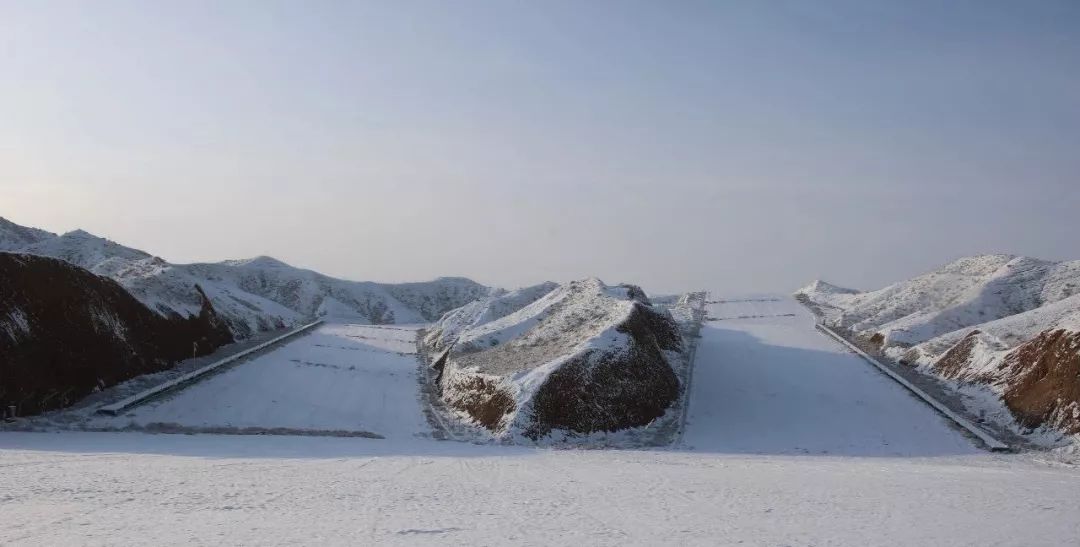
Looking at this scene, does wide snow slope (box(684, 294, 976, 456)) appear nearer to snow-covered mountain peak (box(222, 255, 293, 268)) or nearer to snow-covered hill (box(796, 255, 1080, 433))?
snow-covered hill (box(796, 255, 1080, 433))

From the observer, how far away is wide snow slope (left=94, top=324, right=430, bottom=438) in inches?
1081

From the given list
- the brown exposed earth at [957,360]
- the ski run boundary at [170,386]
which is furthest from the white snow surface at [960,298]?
the ski run boundary at [170,386]

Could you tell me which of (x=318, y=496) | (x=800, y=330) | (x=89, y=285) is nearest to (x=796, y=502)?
(x=318, y=496)

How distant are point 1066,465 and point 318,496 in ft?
67.6

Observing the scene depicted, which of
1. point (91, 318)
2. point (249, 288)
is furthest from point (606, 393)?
point (249, 288)

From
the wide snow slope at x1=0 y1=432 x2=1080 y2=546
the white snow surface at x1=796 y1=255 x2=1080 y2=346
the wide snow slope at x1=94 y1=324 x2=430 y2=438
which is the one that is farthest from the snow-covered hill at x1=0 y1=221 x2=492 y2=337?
the white snow surface at x1=796 y1=255 x2=1080 y2=346

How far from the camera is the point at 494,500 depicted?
46.4 feet

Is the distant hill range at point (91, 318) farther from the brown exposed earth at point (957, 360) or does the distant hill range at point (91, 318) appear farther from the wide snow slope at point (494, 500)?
the brown exposed earth at point (957, 360)

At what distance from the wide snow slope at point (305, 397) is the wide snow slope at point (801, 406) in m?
12.0

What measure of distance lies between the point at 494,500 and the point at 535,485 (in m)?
2.21

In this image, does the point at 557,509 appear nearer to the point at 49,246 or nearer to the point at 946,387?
the point at 946,387

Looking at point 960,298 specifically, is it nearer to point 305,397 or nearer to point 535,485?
point 305,397

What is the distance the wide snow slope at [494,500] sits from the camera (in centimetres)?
1105

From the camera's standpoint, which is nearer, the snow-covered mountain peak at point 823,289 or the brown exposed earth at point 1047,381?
the brown exposed earth at point 1047,381
